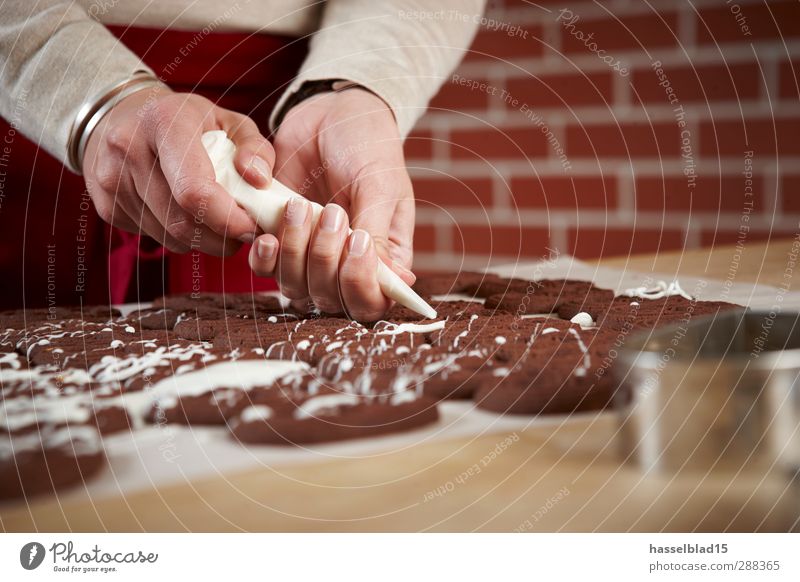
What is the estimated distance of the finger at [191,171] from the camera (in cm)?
42

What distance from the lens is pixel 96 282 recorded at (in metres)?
0.63

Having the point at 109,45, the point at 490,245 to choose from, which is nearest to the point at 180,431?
the point at 109,45

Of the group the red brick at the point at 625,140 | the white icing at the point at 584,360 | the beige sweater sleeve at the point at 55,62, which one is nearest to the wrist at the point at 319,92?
the beige sweater sleeve at the point at 55,62

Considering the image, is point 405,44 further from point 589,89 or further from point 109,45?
point 589,89

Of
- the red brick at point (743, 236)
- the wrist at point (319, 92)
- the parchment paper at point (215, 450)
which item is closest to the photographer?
the parchment paper at point (215, 450)

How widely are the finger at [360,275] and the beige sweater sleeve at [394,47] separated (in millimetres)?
159

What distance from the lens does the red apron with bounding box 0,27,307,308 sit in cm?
57

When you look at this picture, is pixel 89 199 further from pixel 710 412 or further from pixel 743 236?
pixel 743 236

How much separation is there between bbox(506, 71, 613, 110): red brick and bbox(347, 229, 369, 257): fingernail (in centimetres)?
59

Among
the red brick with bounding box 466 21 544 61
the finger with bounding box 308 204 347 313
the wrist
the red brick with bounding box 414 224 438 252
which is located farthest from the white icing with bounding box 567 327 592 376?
the red brick with bounding box 466 21 544 61

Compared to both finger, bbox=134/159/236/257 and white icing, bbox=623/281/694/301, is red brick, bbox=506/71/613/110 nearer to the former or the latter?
white icing, bbox=623/281/694/301

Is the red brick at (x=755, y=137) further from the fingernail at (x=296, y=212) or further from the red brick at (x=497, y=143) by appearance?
the fingernail at (x=296, y=212)

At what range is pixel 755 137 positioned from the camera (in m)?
0.83

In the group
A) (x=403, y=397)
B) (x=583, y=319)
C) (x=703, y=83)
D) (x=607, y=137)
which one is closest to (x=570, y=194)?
(x=607, y=137)
